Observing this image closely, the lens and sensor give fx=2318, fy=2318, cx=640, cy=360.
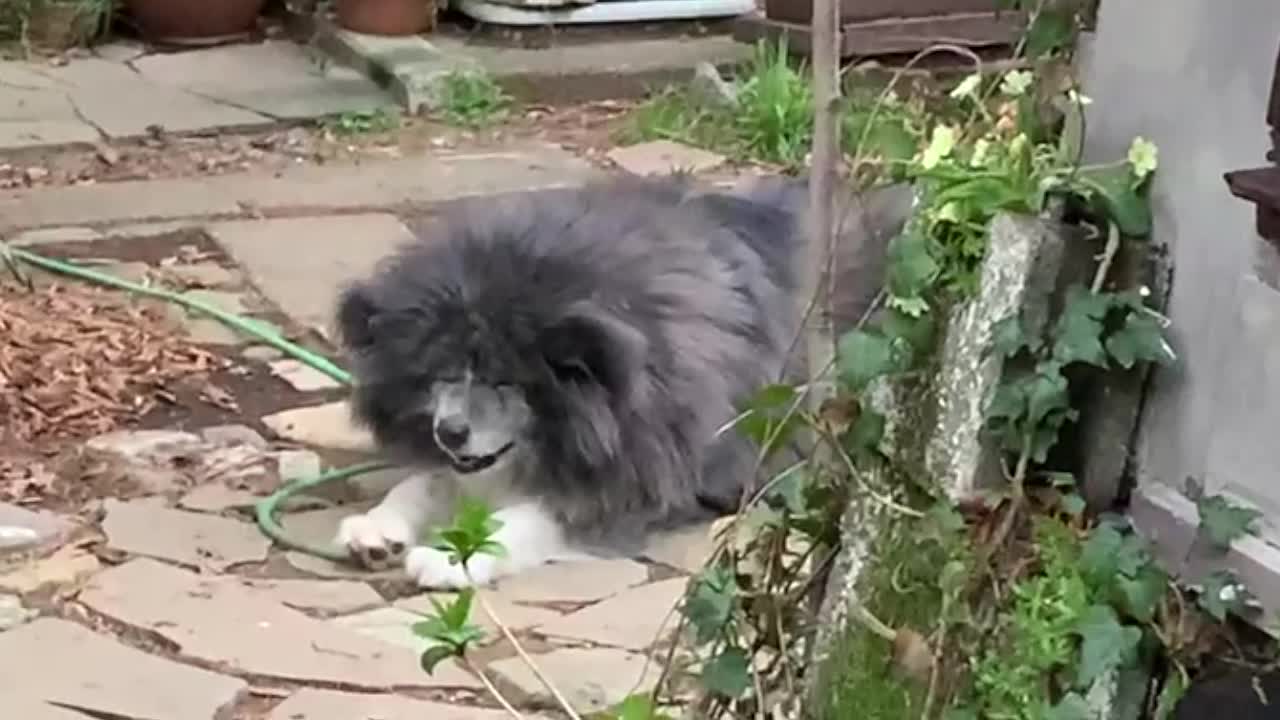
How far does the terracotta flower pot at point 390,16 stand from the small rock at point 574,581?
3.90 m

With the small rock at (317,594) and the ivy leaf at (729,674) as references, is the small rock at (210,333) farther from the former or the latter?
the ivy leaf at (729,674)

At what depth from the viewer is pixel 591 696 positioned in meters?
3.10

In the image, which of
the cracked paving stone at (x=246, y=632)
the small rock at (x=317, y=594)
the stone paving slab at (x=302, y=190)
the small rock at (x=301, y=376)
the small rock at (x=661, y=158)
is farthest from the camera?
the small rock at (x=661, y=158)

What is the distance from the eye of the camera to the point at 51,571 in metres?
3.51

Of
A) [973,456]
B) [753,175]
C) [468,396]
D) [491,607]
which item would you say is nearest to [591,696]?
[491,607]

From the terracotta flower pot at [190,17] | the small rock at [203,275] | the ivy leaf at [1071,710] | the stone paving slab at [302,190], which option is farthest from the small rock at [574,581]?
the terracotta flower pot at [190,17]

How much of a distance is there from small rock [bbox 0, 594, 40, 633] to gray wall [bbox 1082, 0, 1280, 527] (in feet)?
5.89

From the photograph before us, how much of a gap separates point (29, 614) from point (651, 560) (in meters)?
0.95

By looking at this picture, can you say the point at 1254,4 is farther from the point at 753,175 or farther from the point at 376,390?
the point at 753,175

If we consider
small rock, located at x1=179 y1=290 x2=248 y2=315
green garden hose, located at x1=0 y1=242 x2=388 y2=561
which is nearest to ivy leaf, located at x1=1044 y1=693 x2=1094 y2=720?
green garden hose, located at x1=0 y1=242 x2=388 y2=561

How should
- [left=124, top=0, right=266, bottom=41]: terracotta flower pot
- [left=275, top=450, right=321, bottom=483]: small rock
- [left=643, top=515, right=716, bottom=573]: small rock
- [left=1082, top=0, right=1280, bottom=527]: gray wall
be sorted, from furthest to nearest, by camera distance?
1. [left=124, top=0, right=266, bottom=41]: terracotta flower pot
2. [left=275, top=450, right=321, bottom=483]: small rock
3. [left=643, top=515, right=716, bottom=573]: small rock
4. [left=1082, top=0, right=1280, bottom=527]: gray wall

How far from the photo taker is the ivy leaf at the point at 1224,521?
78.4 inches

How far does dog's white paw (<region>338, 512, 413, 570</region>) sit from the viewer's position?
3570mm

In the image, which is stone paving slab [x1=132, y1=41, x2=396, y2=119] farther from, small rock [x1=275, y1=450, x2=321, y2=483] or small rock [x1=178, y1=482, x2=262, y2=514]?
small rock [x1=178, y1=482, x2=262, y2=514]
